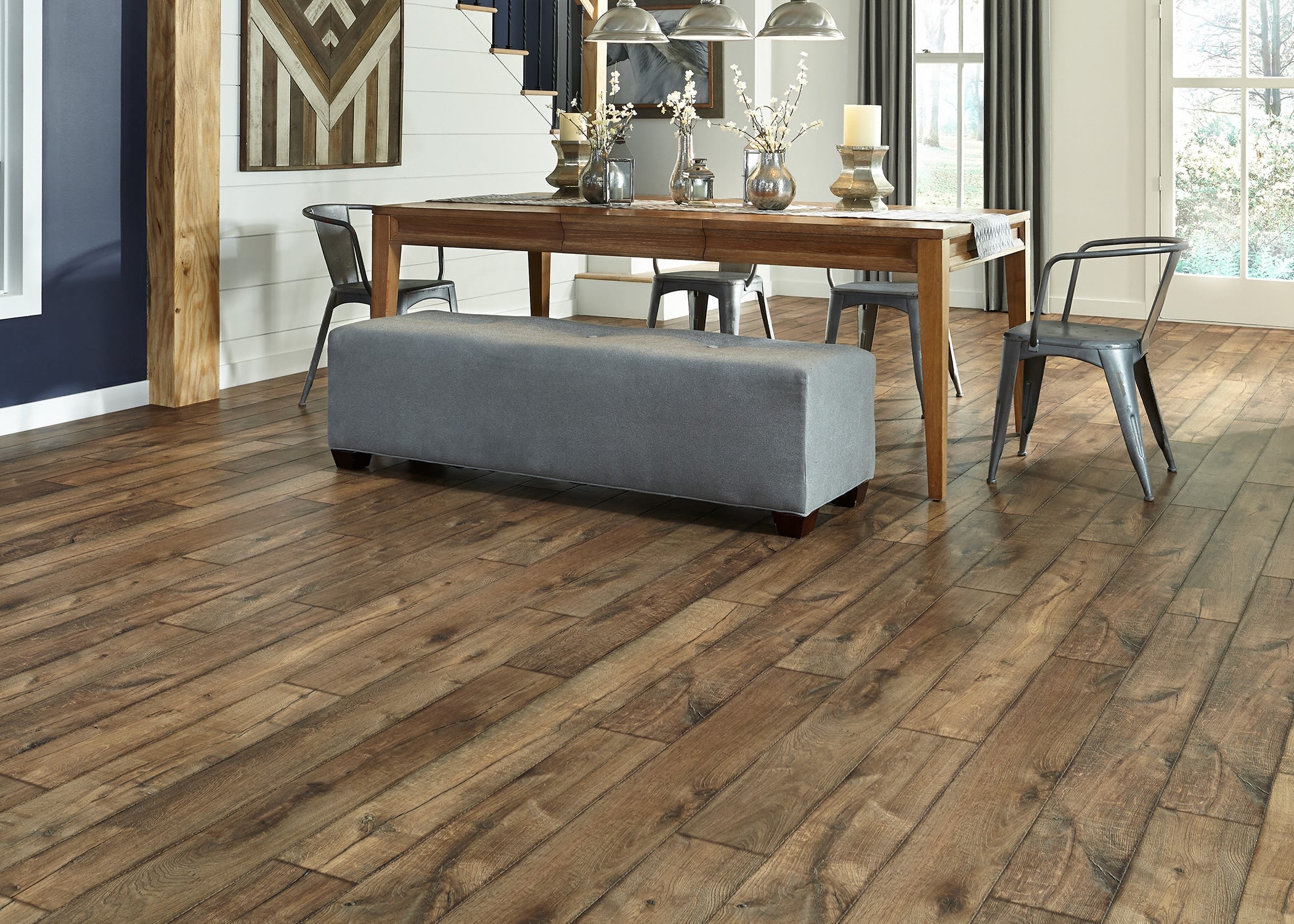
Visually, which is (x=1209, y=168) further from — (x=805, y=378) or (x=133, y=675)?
(x=133, y=675)

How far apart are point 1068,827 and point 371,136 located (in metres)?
4.91

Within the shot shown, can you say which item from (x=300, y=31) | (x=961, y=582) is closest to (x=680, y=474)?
(x=961, y=582)

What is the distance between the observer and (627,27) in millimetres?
4586

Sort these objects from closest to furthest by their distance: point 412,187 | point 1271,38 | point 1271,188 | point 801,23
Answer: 1. point 801,23
2. point 412,187
3. point 1271,38
4. point 1271,188

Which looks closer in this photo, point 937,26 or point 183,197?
point 183,197

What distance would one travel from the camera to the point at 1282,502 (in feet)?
13.0

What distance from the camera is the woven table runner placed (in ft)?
13.6

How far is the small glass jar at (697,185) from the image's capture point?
4734 millimetres

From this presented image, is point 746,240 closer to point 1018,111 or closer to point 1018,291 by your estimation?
point 1018,291

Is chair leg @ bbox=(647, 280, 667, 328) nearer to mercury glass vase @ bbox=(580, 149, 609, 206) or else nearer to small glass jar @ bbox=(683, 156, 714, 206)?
small glass jar @ bbox=(683, 156, 714, 206)

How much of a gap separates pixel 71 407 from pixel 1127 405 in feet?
11.8

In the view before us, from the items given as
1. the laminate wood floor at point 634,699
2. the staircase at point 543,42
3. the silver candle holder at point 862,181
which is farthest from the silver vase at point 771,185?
the staircase at point 543,42

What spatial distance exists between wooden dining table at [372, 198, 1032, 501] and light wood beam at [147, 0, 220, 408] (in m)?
0.94

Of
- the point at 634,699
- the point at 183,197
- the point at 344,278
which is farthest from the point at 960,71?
the point at 634,699
